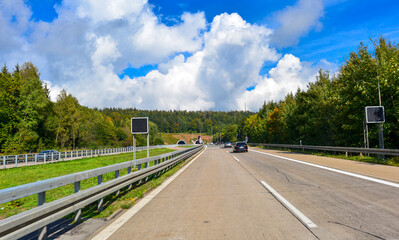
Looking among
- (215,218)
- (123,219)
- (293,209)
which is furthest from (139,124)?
(293,209)

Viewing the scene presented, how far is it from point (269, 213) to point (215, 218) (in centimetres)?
113

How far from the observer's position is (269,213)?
5.23m

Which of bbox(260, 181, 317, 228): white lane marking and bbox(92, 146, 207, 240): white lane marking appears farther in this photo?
bbox(260, 181, 317, 228): white lane marking

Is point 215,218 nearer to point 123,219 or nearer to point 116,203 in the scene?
point 123,219

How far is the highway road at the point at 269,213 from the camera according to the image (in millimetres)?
4137

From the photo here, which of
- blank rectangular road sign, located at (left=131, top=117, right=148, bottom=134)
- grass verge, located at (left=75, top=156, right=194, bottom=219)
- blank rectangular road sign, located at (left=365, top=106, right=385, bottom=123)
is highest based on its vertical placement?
blank rectangular road sign, located at (left=365, top=106, right=385, bottom=123)

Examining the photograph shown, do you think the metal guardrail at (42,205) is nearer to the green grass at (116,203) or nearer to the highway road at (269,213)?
the green grass at (116,203)

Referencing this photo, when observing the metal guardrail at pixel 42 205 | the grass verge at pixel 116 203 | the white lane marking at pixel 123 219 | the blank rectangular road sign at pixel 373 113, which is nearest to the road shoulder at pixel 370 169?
the blank rectangular road sign at pixel 373 113

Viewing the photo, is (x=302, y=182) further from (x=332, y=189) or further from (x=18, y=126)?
(x=18, y=126)

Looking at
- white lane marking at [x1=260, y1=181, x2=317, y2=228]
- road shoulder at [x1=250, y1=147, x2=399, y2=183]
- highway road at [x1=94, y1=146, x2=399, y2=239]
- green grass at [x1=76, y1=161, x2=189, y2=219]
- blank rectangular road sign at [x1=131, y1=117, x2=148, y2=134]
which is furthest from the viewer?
blank rectangular road sign at [x1=131, y1=117, x2=148, y2=134]

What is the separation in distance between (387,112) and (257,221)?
19.8 m

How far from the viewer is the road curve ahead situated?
415cm

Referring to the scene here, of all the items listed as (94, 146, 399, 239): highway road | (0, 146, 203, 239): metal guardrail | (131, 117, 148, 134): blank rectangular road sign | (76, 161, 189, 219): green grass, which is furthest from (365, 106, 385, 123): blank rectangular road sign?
(0, 146, 203, 239): metal guardrail

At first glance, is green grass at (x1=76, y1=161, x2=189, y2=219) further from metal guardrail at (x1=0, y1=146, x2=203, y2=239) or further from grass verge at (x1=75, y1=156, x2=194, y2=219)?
metal guardrail at (x1=0, y1=146, x2=203, y2=239)
